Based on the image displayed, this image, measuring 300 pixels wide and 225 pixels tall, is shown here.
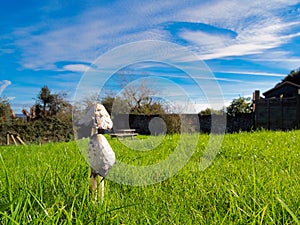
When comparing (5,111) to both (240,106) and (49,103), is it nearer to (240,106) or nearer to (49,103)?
(49,103)

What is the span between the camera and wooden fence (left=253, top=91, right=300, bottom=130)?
14.1 metres

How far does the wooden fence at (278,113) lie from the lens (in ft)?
46.3

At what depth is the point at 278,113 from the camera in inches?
575

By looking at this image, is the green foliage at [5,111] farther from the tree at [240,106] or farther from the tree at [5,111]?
the tree at [240,106]

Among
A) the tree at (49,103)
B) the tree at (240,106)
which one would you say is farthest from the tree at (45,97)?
the tree at (240,106)

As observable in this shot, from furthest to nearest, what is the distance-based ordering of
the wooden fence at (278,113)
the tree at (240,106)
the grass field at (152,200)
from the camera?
1. the tree at (240,106)
2. the wooden fence at (278,113)
3. the grass field at (152,200)

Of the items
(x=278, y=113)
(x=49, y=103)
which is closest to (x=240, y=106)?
(x=278, y=113)

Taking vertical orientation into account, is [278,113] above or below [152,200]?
above

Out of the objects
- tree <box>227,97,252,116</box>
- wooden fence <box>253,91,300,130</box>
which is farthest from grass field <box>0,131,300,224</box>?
tree <box>227,97,252,116</box>

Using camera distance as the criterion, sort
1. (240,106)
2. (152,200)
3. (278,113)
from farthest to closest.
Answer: (240,106) < (278,113) < (152,200)

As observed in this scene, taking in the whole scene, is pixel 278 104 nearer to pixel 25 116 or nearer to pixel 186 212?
pixel 25 116

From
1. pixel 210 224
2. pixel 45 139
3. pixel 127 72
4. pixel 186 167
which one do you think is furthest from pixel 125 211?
pixel 45 139

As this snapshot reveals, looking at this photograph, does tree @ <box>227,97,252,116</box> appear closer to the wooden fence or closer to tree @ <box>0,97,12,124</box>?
the wooden fence

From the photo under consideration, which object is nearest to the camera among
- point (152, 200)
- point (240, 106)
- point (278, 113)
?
point (152, 200)
